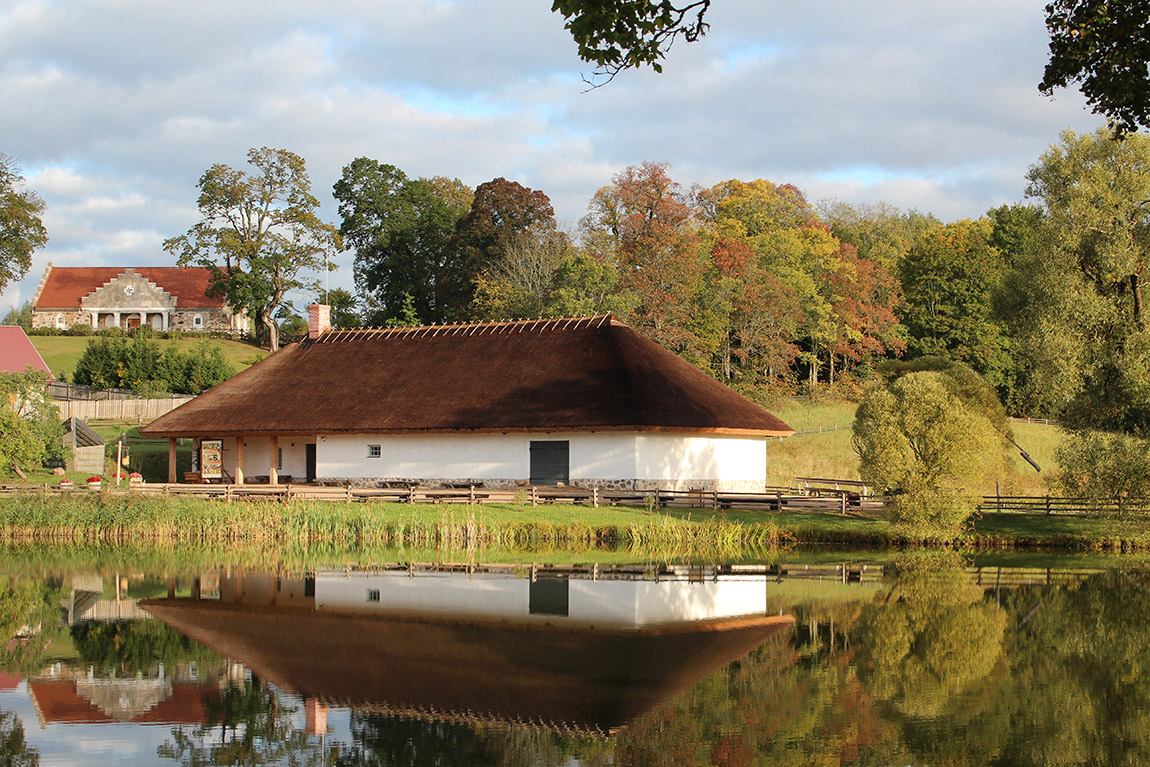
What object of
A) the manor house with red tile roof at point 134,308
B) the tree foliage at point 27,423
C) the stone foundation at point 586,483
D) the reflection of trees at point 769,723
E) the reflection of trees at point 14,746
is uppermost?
the manor house with red tile roof at point 134,308

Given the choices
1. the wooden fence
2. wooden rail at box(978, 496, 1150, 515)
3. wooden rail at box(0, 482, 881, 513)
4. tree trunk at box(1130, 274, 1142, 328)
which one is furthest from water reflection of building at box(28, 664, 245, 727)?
the wooden fence

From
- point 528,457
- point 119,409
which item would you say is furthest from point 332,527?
point 119,409

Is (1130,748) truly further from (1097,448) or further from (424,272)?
(424,272)

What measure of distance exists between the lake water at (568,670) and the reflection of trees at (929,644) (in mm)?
49

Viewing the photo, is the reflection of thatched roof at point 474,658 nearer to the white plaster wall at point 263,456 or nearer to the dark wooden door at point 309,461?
the dark wooden door at point 309,461

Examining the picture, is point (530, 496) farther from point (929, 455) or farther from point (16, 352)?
point (16, 352)

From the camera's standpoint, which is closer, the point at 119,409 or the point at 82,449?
the point at 82,449

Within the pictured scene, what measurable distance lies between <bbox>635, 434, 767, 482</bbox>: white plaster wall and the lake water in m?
9.86

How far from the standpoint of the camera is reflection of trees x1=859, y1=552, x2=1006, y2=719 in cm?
1158

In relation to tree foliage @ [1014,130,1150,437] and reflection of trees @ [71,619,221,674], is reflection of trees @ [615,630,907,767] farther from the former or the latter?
tree foliage @ [1014,130,1150,437]

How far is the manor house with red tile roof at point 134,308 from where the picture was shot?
6794cm

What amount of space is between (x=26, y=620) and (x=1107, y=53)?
14.9 metres

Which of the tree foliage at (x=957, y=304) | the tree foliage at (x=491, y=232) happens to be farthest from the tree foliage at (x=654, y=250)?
the tree foliage at (x=957, y=304)

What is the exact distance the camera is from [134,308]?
68.1m
